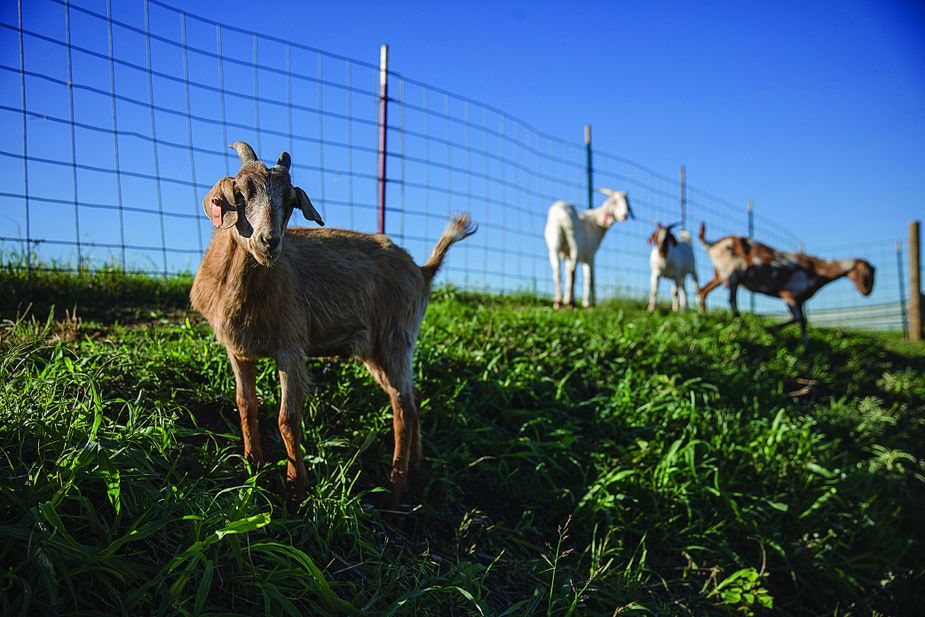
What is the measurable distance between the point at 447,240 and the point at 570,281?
5098mm

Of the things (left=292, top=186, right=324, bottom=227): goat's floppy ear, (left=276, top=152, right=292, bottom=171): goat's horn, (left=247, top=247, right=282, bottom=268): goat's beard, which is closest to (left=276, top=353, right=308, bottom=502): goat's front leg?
(left=247, top=247, right=282, bottom=268): goat's beard

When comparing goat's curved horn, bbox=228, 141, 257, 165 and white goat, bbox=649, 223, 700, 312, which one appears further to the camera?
A: white goat, bbox=649, 223, 700, 312

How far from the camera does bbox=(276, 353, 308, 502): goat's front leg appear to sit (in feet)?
9.98

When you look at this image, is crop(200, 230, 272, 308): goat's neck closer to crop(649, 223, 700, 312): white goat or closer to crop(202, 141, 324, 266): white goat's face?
crop(202, 141, 324, 266): white goat's face

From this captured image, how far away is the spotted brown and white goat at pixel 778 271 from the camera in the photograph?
9.69 meters

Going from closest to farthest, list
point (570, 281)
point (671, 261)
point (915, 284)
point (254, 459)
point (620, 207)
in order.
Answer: point (254, 459) → point (570, 281) → point (620, 207) → point (671, 261) → point (915, 284)

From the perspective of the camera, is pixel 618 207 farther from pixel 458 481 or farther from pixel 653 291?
pixel 458 481

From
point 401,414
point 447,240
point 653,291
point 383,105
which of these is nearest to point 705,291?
point 653,291

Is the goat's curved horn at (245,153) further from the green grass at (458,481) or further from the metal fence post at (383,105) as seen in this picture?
the metal fence post at (383,105)

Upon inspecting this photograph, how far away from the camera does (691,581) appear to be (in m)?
3.83

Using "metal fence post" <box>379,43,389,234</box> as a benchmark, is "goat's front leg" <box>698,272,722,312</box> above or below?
below

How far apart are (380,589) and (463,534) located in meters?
0.83

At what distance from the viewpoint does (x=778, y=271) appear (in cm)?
975

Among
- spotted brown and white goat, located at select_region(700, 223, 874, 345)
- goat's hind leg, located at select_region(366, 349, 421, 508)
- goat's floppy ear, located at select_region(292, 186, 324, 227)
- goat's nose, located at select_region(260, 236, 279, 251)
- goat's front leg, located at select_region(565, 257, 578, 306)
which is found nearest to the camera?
goat's nose, located at select_region(260, 236, 279, 251)
